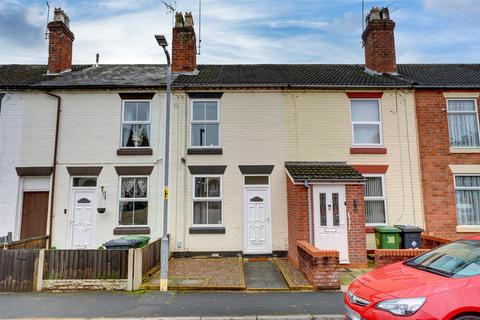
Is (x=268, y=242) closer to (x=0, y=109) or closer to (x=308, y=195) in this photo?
(x=308, y=195)

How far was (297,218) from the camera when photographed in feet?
32.0

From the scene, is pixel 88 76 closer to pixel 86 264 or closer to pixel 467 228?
pixel 86 264

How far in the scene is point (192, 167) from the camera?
11.4 metres

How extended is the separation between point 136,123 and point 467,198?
12097 millimetres

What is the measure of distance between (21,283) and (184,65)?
363 inches

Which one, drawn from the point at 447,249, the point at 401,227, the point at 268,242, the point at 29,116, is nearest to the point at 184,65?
the point at 29,116

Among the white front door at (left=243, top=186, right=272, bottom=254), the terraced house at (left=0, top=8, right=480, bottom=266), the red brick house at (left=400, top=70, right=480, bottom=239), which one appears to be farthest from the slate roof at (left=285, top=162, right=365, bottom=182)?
the red brick house at (left=400, top=70, right=480, bottom=239)

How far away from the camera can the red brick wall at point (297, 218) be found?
951 cm

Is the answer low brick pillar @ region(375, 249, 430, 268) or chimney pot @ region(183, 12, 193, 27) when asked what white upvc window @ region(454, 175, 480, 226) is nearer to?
low brick pillar @ region(375, 249, 430, 268)

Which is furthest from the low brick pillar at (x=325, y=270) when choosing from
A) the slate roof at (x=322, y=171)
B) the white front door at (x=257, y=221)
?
the white front door at (x=257, y=221)

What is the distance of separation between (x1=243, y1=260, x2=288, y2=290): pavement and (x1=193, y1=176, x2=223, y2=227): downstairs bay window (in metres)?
2.01

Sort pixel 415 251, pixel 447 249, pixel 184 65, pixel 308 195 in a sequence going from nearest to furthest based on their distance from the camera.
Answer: pixel 447 249 < pixel 415 251 < pixel 308 195 < pixel 184 65

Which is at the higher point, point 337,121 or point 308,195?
point 337,121

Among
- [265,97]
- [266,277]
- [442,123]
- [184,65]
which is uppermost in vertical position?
[184,65]
